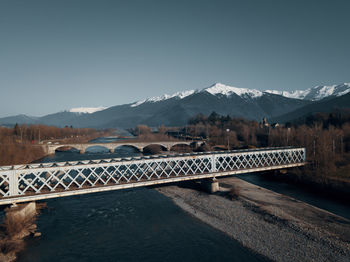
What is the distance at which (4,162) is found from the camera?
196ft

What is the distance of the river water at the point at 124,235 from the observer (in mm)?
22453

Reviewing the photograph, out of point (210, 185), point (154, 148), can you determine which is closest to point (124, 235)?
point (210, 185)

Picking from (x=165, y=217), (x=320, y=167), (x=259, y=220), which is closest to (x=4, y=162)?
(x=165, y=217)

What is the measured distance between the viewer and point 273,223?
28.0m

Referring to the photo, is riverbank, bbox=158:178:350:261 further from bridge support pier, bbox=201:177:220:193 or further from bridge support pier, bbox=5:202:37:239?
bridge support pier, bbox=5:202:37:239

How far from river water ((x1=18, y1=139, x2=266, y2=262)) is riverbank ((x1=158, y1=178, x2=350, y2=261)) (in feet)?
5.97

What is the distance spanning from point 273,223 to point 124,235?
61.7ft

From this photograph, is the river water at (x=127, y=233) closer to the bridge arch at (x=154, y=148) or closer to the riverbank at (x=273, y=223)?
the riverbank at (x=273, y=223)

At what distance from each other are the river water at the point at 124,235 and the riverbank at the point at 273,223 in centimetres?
182

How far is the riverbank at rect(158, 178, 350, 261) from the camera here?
72.9ft

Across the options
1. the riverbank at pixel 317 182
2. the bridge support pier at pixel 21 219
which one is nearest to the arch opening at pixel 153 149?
the riverbank at pixel 317 182

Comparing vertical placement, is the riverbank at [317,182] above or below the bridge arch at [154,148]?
below

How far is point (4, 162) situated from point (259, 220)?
65664 millimetres

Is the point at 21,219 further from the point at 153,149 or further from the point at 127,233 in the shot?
the point at 153,149
